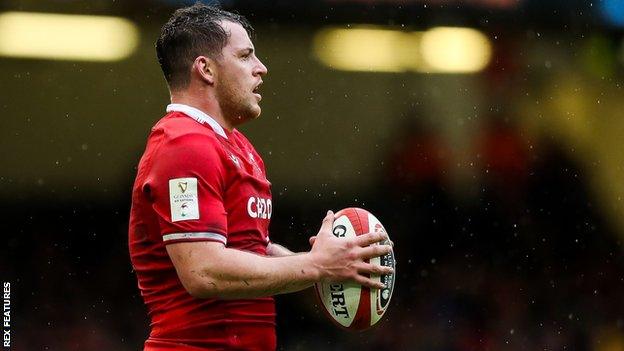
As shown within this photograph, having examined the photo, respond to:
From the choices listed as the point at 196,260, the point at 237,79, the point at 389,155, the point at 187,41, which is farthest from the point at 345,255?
the point at 389,155

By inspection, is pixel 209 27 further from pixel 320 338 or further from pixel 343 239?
pixel 320 338

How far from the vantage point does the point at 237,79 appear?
2578 mm

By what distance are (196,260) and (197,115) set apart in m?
0.43

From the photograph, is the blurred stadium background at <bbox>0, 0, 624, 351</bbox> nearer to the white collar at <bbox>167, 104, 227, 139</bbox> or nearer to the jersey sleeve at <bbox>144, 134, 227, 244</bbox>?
the white collar at <bbox>167, 104, 227, 139</bbox>

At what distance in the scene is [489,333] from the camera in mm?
5766

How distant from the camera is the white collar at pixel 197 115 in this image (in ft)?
8.13

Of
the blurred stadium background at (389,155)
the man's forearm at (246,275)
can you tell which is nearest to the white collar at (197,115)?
the man's forearm at (246,275)

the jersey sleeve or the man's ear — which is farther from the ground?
the man's ear

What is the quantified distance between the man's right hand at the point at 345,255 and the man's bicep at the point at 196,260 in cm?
23

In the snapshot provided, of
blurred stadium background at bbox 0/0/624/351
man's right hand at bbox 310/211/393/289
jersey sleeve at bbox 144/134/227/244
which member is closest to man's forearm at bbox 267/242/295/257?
man's right hand at bbox 310/211/393/289

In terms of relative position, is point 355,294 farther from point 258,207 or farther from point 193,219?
point 193,219

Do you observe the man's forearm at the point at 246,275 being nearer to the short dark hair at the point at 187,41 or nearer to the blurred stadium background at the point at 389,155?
the short dark hair at the point at 187,41

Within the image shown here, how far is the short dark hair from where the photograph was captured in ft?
8.42

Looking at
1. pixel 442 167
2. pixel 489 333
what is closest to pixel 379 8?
pixel 442 167
